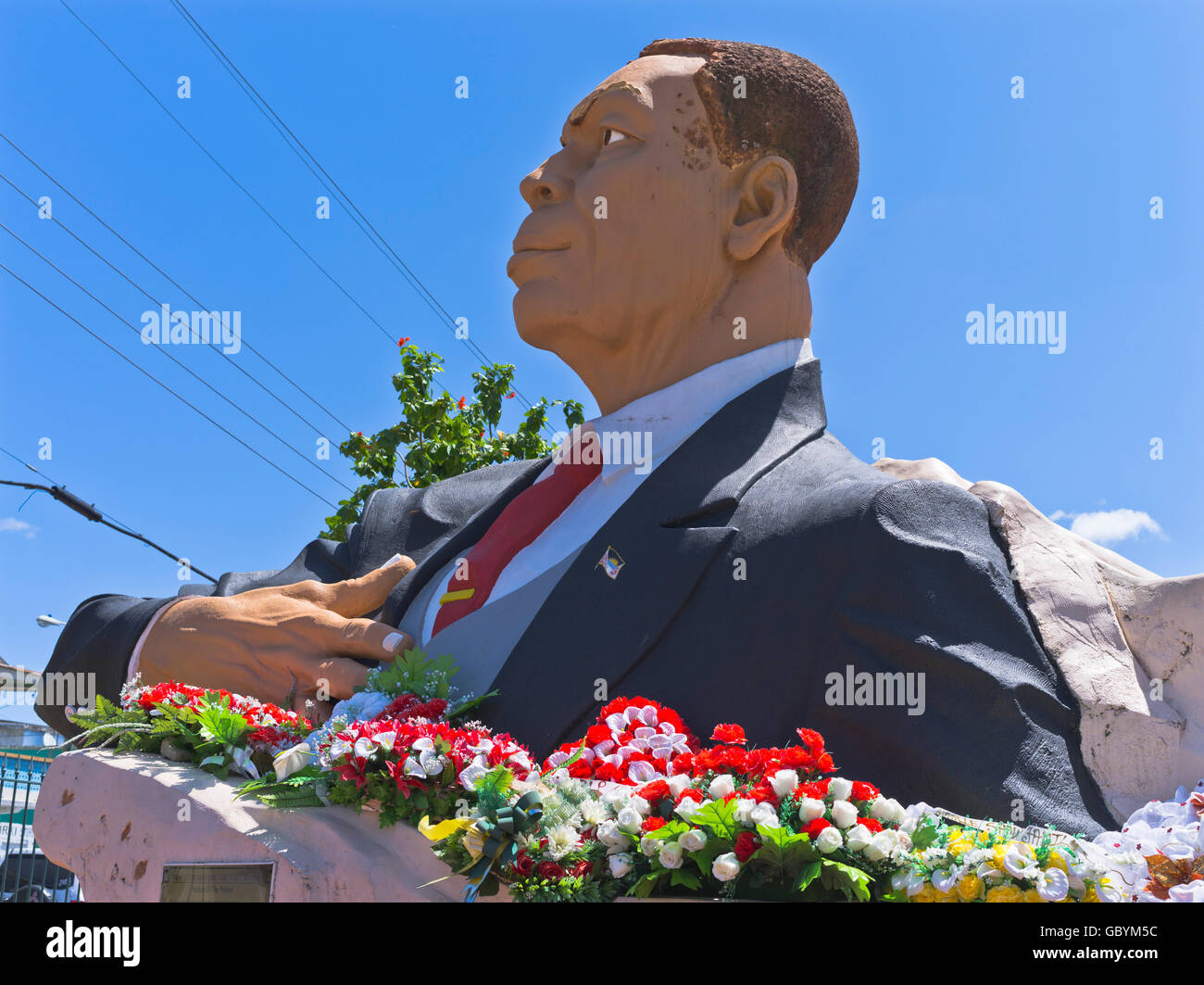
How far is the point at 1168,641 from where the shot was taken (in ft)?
12.2

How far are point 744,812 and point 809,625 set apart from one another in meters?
0.94

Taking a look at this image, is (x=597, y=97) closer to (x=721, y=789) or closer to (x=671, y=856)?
(x=721, y=789)

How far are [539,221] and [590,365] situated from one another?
641 millimetres

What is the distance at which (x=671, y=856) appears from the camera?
2852 millimetres

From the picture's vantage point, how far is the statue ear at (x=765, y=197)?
4.67 m

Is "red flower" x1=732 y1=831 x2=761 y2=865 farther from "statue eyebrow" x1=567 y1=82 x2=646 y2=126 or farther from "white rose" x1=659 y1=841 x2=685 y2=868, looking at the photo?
"statue eyebrow" x1=567 y1=82 x2=646 y2=126

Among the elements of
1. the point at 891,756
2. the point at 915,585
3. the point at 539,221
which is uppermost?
the point at 539,221

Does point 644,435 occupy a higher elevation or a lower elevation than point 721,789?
higher

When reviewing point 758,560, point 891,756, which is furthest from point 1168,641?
point 758,560

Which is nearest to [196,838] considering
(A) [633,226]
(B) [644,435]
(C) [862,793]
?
(C) [862,793]

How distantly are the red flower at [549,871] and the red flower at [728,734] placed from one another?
2.20 ft
